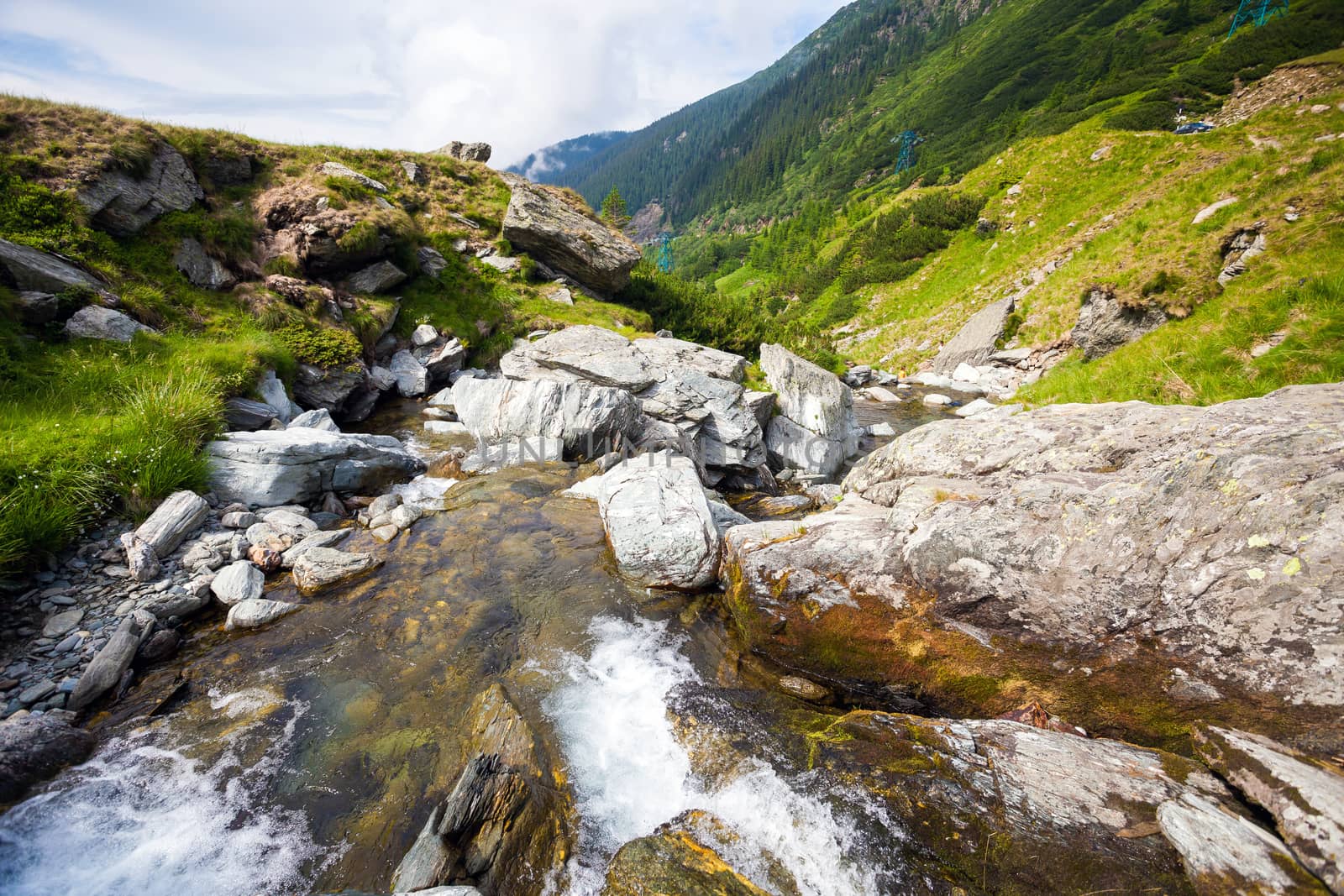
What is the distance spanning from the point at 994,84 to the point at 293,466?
506 ft

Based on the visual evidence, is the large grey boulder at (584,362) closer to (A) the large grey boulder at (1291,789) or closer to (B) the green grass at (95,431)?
(B) the green grass at (95,431)

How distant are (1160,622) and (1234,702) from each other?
2.23 ft

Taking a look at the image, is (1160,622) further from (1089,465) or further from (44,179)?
(44,179)

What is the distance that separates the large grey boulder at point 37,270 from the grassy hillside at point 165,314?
49cm

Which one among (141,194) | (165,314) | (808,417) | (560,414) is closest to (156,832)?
(560,414)

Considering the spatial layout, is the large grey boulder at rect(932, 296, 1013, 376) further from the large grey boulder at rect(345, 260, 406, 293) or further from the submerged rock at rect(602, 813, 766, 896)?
the submerged rock at rect(602, 813, 766, 896)

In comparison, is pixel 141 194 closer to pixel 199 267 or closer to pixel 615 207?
pixel 199 267

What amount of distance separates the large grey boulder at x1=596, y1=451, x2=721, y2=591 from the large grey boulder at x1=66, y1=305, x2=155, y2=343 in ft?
39.0

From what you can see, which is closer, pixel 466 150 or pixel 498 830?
pixel 498 830

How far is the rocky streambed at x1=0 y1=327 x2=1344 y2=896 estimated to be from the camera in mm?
3568

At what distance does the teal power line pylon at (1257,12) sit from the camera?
56906 millimetres

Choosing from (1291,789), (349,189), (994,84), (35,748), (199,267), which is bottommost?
(35,748)

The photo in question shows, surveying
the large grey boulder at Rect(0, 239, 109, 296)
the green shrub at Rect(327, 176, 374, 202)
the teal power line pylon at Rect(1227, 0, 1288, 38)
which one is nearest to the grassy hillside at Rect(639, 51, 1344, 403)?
the green shrub at Rect(327, 176, 374, 202)

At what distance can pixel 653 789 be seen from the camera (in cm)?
467
